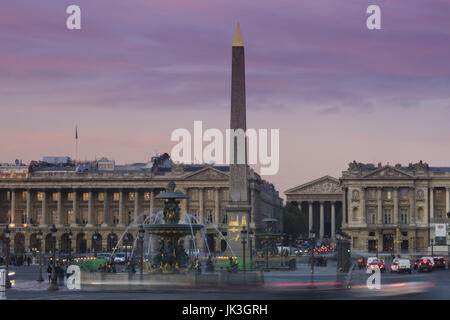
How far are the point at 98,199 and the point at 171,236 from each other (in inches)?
4246

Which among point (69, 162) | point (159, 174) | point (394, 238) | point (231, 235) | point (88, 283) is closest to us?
point (88, 283)

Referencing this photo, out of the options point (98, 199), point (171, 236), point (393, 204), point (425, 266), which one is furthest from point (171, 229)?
point (98, 199)

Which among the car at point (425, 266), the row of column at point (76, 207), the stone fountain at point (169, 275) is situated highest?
the row of column at point (76, 207)

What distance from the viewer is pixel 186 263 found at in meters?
45.3

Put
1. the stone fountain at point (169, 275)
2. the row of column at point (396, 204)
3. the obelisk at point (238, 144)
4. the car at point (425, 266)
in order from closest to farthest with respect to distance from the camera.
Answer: the stone fountain at point (169, 275), the obelisk at point (238, 144), the car at point (425, 266), the row of column at point (396, 204)

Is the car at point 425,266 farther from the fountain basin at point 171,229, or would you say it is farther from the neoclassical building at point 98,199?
the neoclassical building at point 98,199

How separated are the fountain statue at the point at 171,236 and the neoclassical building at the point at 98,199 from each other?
319 feet

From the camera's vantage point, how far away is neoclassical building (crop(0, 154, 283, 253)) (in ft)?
477

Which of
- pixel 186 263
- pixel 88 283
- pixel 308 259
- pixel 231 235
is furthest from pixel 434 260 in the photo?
pixel 88 283

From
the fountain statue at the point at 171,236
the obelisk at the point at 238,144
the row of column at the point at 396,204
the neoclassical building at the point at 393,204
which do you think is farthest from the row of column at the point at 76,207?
the fountain statue at the point at 171,236

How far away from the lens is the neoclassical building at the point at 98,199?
145250mm

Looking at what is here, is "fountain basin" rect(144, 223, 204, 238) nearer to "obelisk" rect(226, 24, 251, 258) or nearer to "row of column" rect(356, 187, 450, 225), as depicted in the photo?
"obelisk" rect(226, 24, 251, 258)
